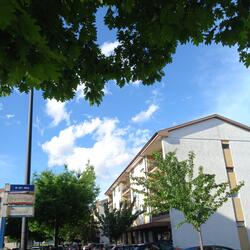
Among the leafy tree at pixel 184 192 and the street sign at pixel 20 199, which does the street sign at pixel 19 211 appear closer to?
the street sign at pixel 20 199

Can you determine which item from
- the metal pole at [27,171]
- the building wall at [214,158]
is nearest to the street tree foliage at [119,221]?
the building wall at [214,158]

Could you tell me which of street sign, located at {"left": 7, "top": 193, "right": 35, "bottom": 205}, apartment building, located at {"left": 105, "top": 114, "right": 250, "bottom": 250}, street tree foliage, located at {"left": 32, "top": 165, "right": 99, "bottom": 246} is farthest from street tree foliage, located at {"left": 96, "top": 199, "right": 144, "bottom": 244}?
street sign, located at {"left": 7, "top": 193, "right": 35, "bottom": 205}

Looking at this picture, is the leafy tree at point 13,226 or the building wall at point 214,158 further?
the leafy tree at point 13,226

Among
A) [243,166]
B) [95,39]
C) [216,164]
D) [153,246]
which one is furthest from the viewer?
[243,166]

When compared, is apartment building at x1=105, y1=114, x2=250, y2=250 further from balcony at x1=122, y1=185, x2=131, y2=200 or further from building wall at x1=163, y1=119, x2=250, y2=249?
balcony at x1=122, y1=185, x2=131, y2=200

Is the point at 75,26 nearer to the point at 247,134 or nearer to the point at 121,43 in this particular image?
the point at 121,43

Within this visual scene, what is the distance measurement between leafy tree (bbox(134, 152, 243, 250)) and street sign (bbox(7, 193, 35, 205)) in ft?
39.4

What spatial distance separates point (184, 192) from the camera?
63.2 feet

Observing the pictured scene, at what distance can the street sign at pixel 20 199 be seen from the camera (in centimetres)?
774

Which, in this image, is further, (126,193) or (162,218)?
(126,193)

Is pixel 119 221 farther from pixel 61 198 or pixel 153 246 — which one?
pixel 153 246

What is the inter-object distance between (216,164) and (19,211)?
2640 cm

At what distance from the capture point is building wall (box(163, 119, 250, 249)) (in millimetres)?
28125

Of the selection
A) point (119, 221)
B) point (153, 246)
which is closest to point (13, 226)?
point (119, 221)
